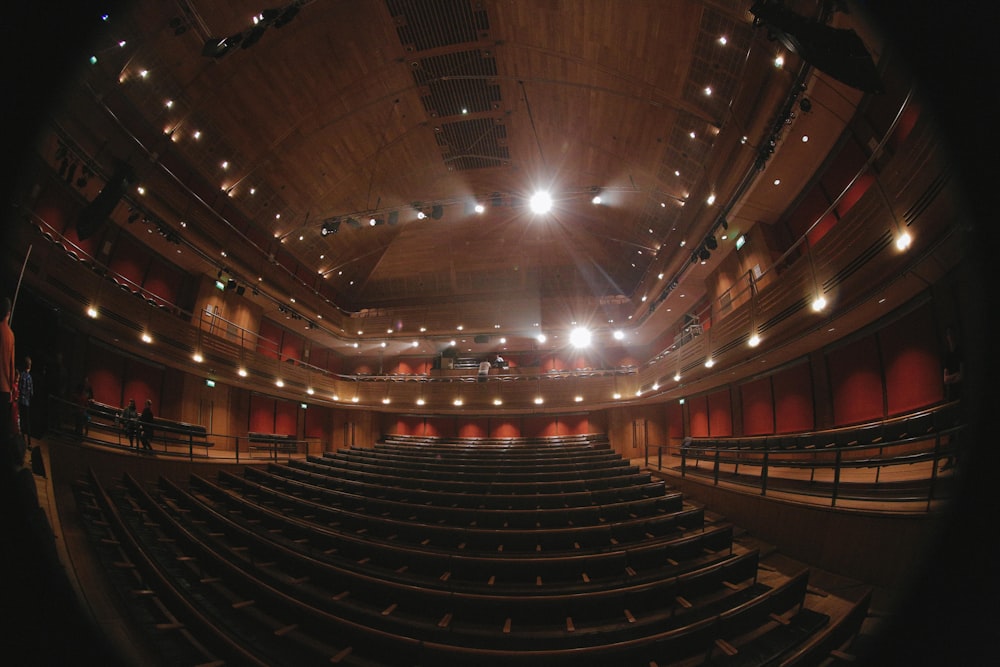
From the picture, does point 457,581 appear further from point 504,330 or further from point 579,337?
point 579,337

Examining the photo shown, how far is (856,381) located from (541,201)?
9.45m

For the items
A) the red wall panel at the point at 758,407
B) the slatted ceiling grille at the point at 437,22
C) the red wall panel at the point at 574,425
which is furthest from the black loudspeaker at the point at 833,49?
the red wall panel at the point at 574,425

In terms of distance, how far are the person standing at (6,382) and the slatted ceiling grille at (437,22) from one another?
957 cm

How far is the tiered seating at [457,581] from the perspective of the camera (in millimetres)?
1910

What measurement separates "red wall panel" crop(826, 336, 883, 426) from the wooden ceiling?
12.3 ft

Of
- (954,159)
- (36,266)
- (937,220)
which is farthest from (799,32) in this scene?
(36,266)

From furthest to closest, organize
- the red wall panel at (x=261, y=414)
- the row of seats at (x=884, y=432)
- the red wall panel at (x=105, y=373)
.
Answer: the red wall panel at (x=261, y=414), the red wall panel at (x=105, y=373), the row of seats at (x=884, y=432)

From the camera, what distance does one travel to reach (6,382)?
1.80 meters

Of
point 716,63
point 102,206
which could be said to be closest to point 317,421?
point 102,206

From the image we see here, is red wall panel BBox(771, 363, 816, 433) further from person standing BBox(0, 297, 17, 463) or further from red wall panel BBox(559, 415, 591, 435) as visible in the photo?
person standing BBox(0, 297, 17, 463)

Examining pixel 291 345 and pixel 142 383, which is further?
pixel 291 345

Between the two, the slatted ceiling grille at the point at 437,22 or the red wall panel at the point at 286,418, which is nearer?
the slatted ceiling grille at the point at 437,22

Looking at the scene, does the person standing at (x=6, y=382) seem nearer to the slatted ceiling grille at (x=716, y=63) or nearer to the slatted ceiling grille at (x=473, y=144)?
the slatted ceiling grille at (x=716, y=63)

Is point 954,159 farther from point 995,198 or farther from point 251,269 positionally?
point 251,269
